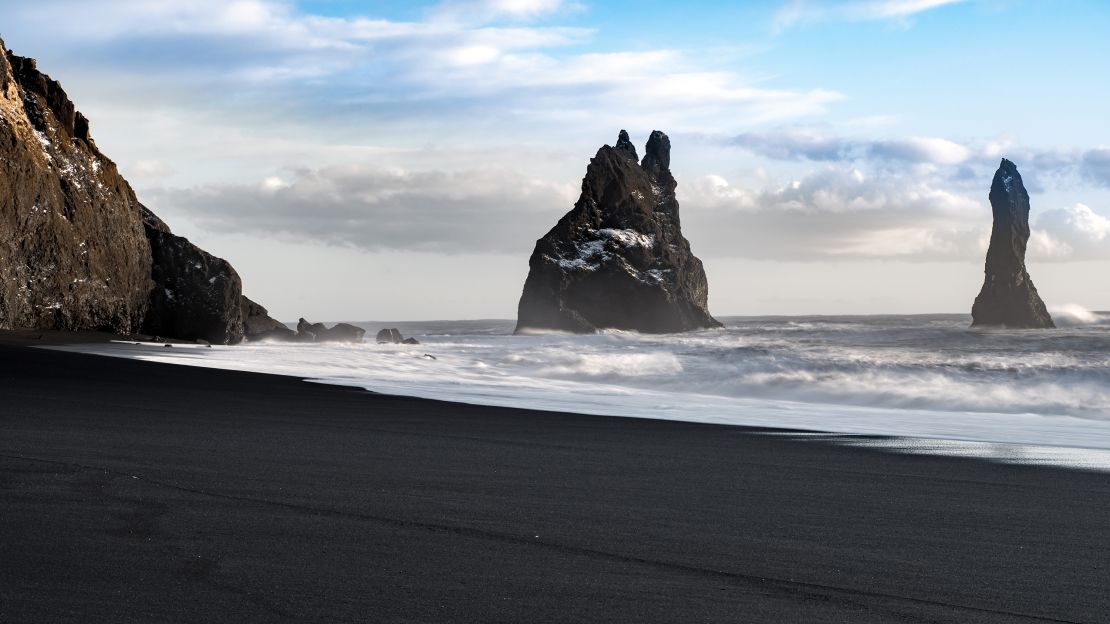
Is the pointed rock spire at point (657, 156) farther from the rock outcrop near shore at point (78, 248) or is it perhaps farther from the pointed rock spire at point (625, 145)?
the rock outcrop near shore at point (78, 248)

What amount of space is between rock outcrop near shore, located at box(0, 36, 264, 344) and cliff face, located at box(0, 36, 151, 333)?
24 millimetres

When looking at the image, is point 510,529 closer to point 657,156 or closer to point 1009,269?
point 1009,269

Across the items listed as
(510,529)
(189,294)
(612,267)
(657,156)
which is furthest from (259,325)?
(657,156)

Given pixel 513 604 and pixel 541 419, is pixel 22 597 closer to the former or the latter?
pixel 513 604

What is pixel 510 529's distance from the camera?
12.3 feet

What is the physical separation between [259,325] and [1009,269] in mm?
74872

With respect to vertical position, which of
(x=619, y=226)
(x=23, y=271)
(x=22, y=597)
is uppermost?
(x=619, y=226)

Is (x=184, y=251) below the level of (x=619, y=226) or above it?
below

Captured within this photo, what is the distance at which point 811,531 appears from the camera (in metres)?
3.93

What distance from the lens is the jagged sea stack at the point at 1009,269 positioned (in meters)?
85.0

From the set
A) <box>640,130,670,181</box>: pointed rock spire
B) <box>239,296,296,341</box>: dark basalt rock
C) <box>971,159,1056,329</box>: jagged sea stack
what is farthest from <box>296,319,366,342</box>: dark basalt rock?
<box>971,159,1056,329</box>: jagged sea stack

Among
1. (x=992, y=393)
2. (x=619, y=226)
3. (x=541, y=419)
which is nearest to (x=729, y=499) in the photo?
(x=541, y=419)

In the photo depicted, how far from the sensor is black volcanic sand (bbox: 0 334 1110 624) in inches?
108

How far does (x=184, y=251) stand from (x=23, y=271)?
248 inches
